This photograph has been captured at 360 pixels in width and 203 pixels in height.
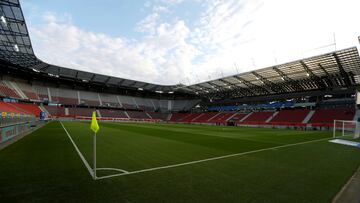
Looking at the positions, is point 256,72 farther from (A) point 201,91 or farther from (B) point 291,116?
(A) point 201,91

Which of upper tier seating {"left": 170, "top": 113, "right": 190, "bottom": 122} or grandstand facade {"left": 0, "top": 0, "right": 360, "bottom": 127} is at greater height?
grandstand facade {"left": 0, "top": 0, "right": 360, "bottom": 127}

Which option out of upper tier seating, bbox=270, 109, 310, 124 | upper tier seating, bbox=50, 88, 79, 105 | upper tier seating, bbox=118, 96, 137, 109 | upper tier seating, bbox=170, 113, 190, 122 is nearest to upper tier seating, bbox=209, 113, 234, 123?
upper tier seating, bbox=270, 109, 310, 124

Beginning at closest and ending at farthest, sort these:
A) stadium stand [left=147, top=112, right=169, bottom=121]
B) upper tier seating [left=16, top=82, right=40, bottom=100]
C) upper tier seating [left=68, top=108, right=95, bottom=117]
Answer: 1. upper tier seating [left=16, top=82, right=40, bottom=100]
2. upper tier seating [left=68, top=108, right=95, bottom=117]
3. stadium stand [left=147, top=112, right=169, bottom=121]

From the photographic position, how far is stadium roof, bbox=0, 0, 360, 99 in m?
24.7

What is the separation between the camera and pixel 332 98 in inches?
1743

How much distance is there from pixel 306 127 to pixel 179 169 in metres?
40.7

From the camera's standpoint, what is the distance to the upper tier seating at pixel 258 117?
169 ft

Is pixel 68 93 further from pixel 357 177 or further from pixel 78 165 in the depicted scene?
pixel 357 177

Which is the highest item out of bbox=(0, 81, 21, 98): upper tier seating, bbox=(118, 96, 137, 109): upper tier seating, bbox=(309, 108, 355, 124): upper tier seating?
bbox=(0, 81, 21, 98): upper tier seating

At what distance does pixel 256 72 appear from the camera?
144ft

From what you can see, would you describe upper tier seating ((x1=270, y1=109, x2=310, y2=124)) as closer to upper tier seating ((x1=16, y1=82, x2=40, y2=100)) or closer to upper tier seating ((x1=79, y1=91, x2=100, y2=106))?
upper tier seating ((x1=79, y1=91, x2=100, y2=106))

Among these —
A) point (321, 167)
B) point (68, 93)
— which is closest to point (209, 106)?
point (68, 93)

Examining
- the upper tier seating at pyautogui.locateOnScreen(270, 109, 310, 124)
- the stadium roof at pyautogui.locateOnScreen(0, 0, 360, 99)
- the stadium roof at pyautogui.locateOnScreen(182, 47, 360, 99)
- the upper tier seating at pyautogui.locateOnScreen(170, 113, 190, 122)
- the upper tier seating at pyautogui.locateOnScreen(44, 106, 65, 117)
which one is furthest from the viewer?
the upper tier seating at pyautogui.locateOnScreen(170, 113, 190, 122)

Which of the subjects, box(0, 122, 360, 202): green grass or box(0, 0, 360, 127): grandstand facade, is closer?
box(0, 122, 360, 202): green grass
